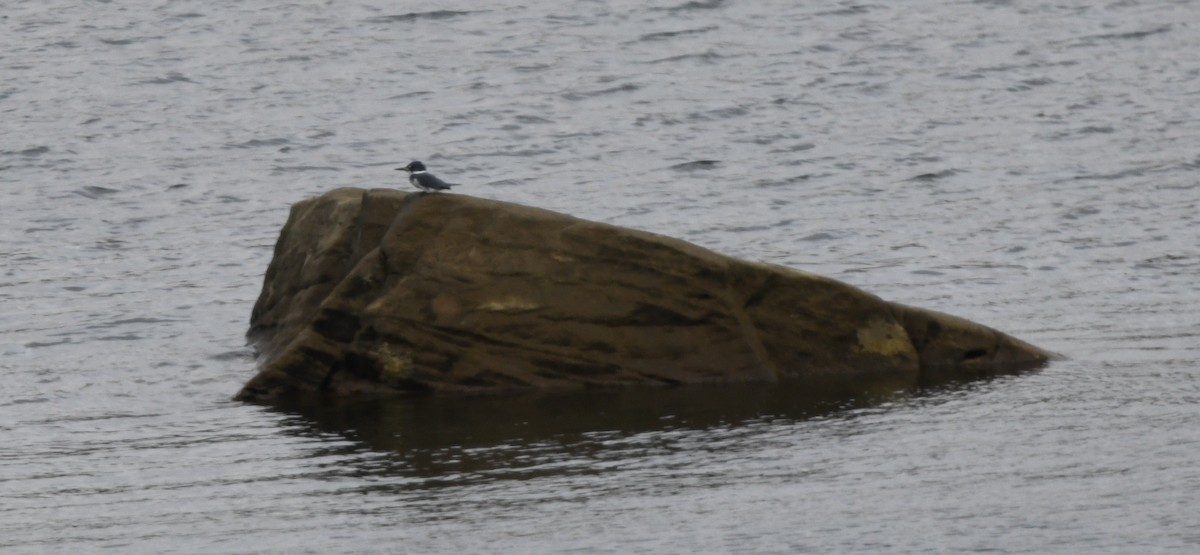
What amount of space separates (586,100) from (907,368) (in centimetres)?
1300

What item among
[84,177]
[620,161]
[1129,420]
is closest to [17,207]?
[84,177]

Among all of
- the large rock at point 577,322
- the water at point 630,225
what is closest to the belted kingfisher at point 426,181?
the large rock at point 577,322

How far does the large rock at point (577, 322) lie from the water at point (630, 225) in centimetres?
46

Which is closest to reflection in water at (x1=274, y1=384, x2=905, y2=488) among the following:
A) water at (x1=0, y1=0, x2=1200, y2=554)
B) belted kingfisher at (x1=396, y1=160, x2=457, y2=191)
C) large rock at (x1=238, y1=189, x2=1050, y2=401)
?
water at (x1=0, y1=0, x2=1200, y2=554)

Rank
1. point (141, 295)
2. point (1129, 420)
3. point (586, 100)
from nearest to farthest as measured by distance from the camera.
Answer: point (1129, 420), point (141, 295), point (586, 100)

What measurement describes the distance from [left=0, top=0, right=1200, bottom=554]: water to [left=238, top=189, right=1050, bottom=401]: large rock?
46 centimetres

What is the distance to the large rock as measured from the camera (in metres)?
11.1

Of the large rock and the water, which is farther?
the large rock

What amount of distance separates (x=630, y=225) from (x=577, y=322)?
654cm

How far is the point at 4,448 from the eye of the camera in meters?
10.3

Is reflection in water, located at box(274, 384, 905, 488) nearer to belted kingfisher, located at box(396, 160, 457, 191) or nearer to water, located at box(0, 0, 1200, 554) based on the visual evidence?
water, located at box(0, 0, 1200, 554)

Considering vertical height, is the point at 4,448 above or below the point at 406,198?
below

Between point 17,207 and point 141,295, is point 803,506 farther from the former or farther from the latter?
point 17,207

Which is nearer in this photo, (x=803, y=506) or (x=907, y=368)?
(x=803, y=506)
